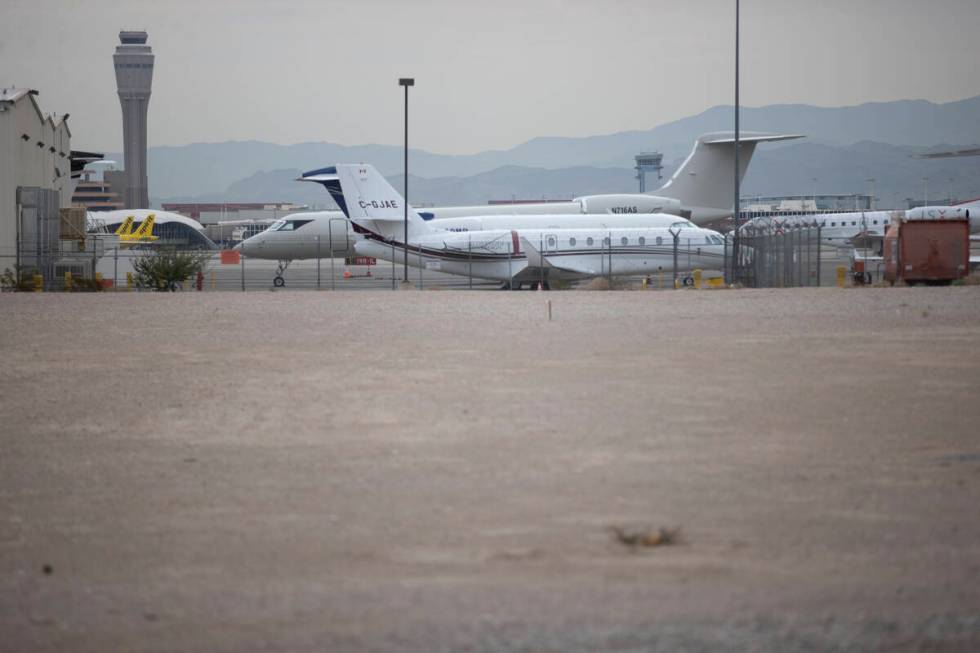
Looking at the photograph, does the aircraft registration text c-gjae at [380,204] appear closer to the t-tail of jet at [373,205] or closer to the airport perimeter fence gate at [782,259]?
the t-tail of jet at [373,205]

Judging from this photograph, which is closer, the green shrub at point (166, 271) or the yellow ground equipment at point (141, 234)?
the green shrub at point (166, 271)

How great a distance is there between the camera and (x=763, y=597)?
669cm

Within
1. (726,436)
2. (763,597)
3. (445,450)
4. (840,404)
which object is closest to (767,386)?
(840,404)

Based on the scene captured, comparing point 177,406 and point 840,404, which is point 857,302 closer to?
point 840,404

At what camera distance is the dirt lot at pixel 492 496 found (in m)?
6.39

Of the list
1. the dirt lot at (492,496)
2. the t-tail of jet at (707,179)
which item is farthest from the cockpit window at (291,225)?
the dirt lot at (492,496)

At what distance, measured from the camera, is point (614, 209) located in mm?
70438

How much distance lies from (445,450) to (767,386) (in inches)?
208

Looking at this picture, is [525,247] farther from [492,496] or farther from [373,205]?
[492,496]

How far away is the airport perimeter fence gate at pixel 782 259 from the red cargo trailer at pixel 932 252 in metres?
4.22

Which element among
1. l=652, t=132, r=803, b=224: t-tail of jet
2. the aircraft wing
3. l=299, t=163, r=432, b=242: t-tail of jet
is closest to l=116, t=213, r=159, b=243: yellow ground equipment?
l=652, t=132, r=803, b=224: t-tail of jet

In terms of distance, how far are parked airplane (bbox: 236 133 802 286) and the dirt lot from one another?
38.3 metres

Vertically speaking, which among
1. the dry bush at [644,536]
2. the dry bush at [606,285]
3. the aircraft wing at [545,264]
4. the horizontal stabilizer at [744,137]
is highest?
the horizontal stabilizer at [744,137]

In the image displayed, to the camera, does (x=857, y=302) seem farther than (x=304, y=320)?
Yes
